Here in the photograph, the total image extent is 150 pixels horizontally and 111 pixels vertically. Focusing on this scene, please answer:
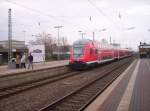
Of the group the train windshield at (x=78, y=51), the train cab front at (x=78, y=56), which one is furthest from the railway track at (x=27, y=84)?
the train windshield at (x=78, y=51)

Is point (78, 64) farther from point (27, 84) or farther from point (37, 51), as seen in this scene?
point (27, 84)

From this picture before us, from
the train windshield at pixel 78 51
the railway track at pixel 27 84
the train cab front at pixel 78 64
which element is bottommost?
the railway track at pixel 27 84

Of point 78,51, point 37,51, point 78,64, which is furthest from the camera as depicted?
point 37,51

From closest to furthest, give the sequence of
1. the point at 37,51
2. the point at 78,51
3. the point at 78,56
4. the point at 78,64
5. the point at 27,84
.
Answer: the point at 27,84 < the point at 78,56 < the point at 78,64 < the point at 78,51 < the point at 37,51

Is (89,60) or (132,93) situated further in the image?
(89,60)

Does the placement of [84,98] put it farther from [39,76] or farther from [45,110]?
[39,76]

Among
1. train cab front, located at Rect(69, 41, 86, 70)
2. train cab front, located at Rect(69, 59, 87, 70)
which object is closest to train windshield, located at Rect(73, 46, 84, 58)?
train cab front, located at Rect(69, 41, 86, 70)

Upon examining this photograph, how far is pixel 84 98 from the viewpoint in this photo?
14.5 m

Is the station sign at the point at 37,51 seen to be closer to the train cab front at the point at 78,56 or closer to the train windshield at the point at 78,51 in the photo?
the train cab front at the point at 78,56

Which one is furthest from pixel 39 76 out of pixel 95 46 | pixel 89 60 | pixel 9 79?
pixel 95 46

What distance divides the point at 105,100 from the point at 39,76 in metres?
14.8

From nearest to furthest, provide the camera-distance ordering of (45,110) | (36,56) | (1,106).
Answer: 1. (45,110)
2. (1,106)
3. (36,56)

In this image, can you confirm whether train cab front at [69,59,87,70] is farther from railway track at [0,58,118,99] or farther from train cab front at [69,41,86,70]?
railway track at [0,58,118,99]

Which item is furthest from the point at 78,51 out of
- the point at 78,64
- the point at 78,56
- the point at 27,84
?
the point at 27,84
